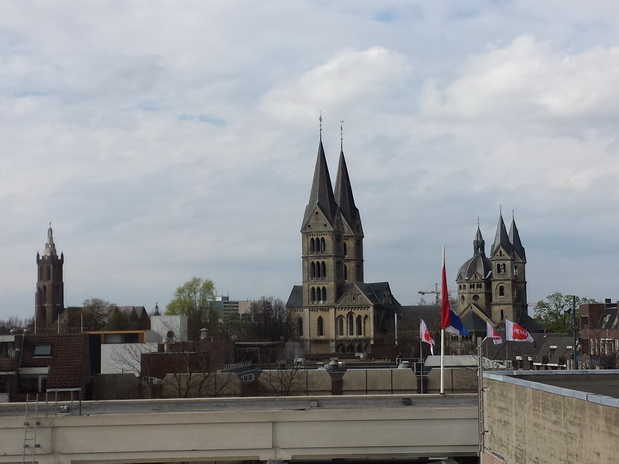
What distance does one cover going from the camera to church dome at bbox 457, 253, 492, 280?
163 meters

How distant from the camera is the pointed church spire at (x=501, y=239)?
157125 mm

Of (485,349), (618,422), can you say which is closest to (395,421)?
(618,422)

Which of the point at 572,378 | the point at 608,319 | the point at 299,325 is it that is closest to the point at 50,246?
the point at 299,325

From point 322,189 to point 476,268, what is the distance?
115 ft

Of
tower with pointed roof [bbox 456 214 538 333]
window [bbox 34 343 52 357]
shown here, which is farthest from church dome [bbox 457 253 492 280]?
window [bbox 34 343 52 357]

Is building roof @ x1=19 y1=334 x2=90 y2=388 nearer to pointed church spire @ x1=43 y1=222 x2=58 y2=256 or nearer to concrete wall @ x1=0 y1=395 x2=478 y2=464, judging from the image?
concrete wall @ x1=0 y1=395 x2=478 y2=464

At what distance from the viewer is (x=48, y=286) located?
19025 centimetres

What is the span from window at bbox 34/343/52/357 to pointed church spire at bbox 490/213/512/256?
117433mm

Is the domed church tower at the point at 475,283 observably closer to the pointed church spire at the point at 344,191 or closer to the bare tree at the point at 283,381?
the pointed church spire at the point at 344,191

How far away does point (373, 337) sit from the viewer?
5650 inches

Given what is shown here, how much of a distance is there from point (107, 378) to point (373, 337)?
313ft

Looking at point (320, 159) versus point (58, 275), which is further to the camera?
point (58, 275)

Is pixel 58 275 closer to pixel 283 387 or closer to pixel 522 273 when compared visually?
pixel 522 273

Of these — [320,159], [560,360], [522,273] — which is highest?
[320,159]
